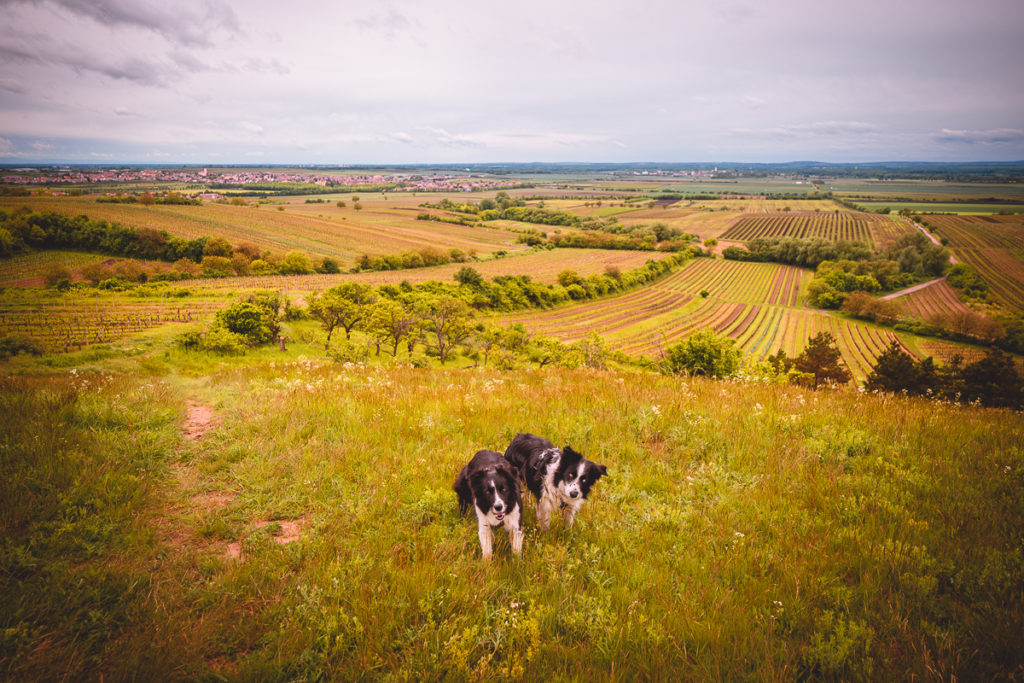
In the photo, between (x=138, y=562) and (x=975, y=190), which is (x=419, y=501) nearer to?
(x=138, y=562)

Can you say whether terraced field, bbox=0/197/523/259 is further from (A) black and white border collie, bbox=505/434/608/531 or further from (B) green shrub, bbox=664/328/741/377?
(A) black and white border collie, bbox=505/434/608/531

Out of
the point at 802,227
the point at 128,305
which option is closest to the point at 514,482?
the point at 128,305

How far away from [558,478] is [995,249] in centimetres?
13269

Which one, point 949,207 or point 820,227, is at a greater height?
point 949,207

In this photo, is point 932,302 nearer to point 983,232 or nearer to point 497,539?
point 983,232

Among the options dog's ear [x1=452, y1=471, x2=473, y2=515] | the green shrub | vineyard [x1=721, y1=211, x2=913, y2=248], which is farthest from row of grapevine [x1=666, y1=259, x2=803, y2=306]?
dog's ear [x1=452, y1=471, x2=473, y2=515]

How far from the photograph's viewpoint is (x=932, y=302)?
80.2 metres

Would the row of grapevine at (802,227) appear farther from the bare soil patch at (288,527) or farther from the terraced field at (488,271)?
the bare soil patch at (288,527)

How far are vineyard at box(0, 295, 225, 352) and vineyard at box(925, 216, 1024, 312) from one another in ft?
414

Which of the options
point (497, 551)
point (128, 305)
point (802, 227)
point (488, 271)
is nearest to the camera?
point (497, 551)

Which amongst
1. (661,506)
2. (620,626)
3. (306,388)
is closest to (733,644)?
(620,626)

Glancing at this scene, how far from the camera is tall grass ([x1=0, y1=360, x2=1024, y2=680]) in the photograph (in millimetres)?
3035

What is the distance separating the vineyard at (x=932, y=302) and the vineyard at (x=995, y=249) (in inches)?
201

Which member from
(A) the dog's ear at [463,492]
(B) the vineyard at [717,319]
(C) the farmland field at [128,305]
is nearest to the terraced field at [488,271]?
(C) the farmland field at [128,305]
